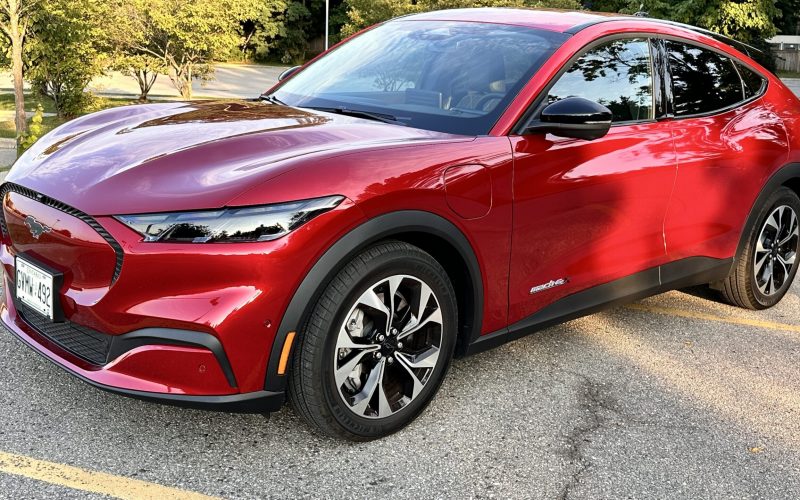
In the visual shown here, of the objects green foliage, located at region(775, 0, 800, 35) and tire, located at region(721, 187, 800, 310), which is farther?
green foliage, located at region(775, 0, 800, 35)

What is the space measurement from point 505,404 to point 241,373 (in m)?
1.32

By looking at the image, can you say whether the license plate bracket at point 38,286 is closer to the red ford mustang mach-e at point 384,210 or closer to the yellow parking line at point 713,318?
the red ford mustang mach-e at point 384,210

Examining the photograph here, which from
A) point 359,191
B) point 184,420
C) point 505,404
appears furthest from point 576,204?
point 184,420

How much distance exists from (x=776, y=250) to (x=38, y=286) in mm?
4156

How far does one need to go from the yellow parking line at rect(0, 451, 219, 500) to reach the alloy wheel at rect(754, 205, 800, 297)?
3.66 meters

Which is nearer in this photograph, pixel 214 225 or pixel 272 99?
pixel 214 225

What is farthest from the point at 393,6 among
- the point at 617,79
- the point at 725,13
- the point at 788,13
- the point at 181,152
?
Answer: the point at 788,13

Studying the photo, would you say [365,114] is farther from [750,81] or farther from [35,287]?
[750,81]

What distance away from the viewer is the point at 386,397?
10.1ft

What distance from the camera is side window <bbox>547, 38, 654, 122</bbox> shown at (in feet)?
11.9

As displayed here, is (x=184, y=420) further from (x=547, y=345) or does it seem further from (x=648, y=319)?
(x=648, y=319)

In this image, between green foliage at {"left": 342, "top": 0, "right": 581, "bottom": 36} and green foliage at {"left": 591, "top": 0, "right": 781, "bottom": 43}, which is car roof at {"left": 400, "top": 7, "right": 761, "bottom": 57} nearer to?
green foliage at {"left": 342, "top": 0, "right": 581, "bottom": 36}

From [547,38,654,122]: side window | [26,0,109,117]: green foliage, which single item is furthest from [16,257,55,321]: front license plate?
[26,0,109,117]: green foliage

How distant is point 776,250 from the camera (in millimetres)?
4902
